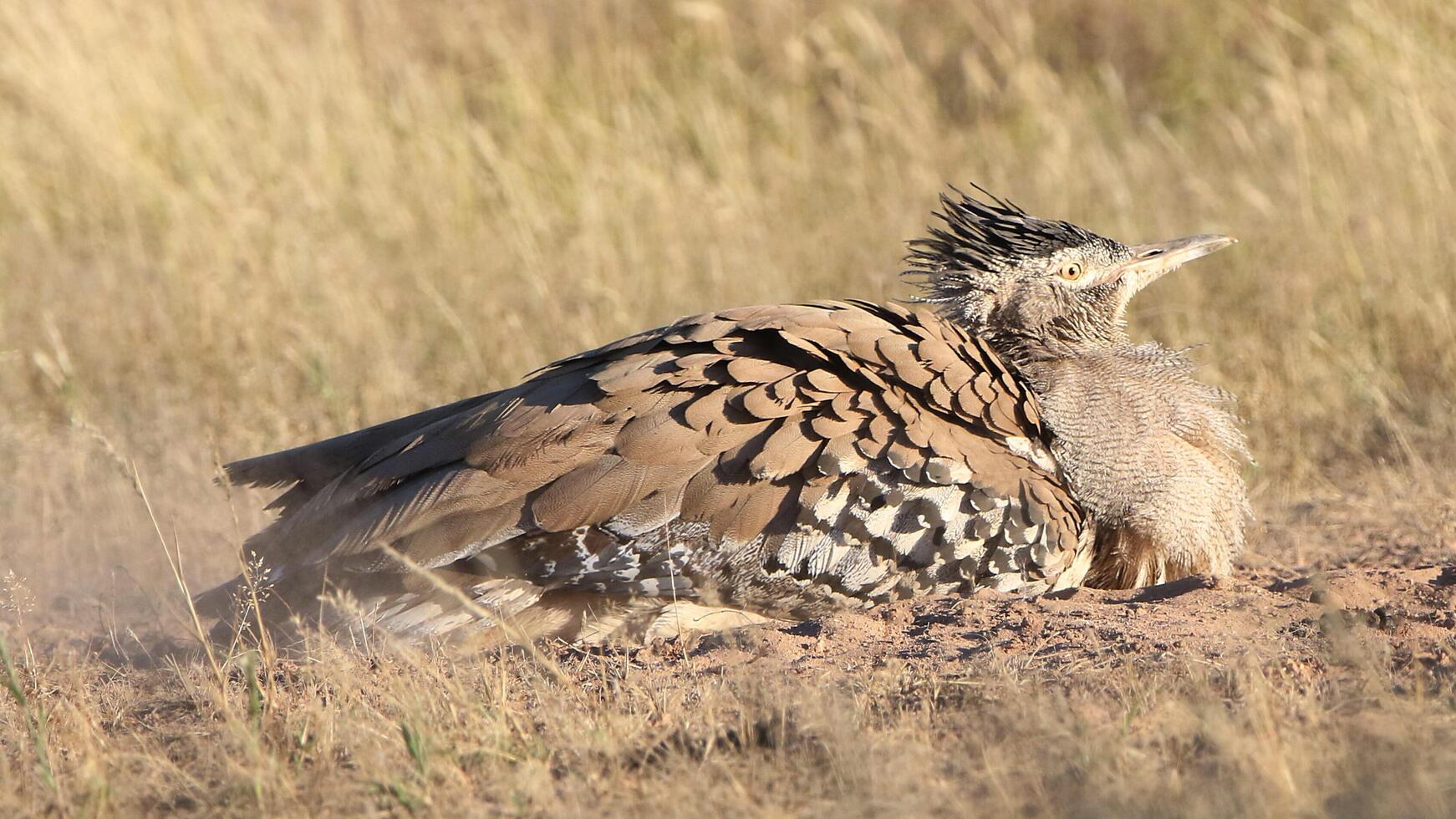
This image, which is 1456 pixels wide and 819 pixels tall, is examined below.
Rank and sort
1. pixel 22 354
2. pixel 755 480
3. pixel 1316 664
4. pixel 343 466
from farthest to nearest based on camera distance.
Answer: pixel 22 354
pixel 343 466
pixel 755 480
pixel 1316 664

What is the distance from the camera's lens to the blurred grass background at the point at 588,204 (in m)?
6.27

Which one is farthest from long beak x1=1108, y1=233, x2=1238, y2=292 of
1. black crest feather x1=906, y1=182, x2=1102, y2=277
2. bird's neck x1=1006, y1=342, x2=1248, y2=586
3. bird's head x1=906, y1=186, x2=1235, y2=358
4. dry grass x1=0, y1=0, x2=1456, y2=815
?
dry grass x1=0, y1=0, x2=1456, y2=815

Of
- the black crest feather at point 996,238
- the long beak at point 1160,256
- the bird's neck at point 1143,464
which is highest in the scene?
the black crest feather at point 996,238

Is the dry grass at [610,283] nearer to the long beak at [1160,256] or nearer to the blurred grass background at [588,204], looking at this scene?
the blurred grass background at [588,204]

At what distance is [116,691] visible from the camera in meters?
4.04

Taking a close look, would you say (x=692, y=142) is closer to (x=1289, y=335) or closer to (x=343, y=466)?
(x=1289, y=335)

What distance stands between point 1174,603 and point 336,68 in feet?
21.7

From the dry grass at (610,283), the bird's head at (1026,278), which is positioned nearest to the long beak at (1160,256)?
the bird's head at (1026,278)

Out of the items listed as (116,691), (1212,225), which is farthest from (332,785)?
(1212,225)

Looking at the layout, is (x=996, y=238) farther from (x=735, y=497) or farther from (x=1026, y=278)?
(x=735, y=497)

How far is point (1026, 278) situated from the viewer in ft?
16.1

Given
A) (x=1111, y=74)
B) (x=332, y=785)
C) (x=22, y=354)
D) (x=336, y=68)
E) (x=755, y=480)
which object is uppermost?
(x=336, y=68)

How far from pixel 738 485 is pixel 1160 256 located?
1975mm

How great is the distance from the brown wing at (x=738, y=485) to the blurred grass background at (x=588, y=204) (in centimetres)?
171
